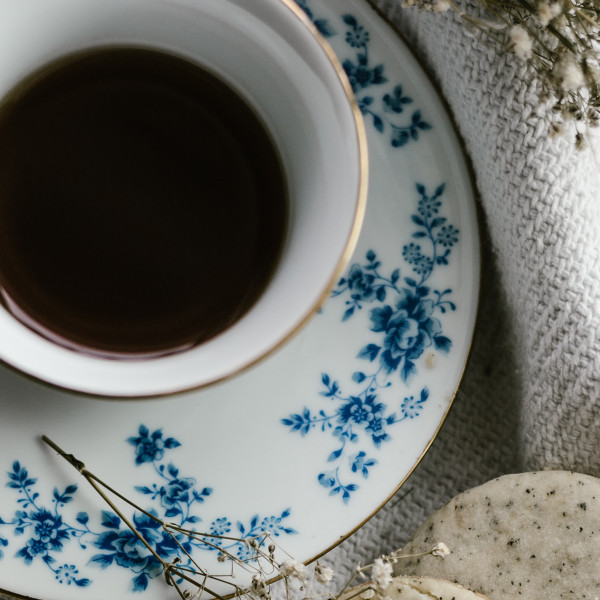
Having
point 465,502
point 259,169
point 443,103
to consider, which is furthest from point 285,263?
point 465,502

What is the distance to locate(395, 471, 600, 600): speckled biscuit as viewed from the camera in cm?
101

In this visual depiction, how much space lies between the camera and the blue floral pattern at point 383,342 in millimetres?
1001

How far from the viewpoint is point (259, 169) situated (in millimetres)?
1062

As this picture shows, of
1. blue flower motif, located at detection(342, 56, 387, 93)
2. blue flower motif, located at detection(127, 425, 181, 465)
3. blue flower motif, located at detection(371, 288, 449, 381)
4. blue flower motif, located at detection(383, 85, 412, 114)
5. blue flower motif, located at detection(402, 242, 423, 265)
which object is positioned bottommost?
blue flower motif, located at detection(127, 425, 181, 465)

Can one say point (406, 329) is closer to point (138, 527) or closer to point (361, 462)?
point (361, 462)

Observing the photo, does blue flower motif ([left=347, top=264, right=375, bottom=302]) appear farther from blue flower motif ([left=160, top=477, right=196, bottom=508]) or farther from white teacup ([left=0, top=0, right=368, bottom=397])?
blue flower motif ([left=160, top=477, right=196, bottom=508])

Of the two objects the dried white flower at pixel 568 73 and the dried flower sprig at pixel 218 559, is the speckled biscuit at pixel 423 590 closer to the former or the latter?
the dried flower sprig at pixel 218 559

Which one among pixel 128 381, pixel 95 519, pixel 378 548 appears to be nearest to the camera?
pixel 128 381

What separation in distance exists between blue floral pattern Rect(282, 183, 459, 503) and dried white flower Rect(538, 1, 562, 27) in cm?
28

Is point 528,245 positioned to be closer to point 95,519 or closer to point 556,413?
point 556,413

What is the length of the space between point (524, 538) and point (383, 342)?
31cm

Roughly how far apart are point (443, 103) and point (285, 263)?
297 millimetres

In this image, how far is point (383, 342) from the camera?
101 centimetres

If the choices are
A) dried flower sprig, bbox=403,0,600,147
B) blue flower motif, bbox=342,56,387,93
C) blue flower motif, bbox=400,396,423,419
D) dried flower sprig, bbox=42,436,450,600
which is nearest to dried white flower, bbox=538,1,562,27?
dried flower sprig, bbox=403,0,600,147
